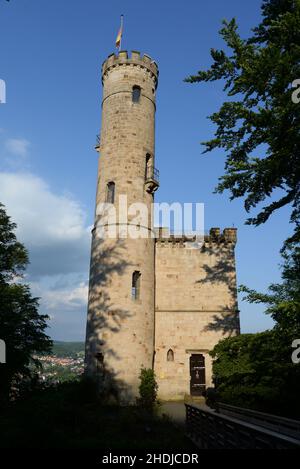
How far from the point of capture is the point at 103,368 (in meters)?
19.2

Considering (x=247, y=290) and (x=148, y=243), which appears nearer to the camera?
(x=247, y=290)

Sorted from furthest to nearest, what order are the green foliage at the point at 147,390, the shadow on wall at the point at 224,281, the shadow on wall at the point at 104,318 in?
the shadow on wall at the point at 224,281, the shadow on wall at the point at 104,318, the green foliage at the point at 147,390

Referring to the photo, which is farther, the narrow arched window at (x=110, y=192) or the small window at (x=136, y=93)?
the small window at (x=136, y=93)

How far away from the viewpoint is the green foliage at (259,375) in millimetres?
14477

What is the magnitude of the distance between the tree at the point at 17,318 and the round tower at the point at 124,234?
317 cm

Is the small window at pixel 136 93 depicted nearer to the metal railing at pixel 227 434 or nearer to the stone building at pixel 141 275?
the stone building at pixel 141 275

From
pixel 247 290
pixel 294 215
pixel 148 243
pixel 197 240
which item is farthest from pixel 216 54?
pixel 197 240

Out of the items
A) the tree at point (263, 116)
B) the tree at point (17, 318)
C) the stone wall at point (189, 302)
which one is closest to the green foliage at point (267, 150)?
the tree at point (263, 116)

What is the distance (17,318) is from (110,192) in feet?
30.0

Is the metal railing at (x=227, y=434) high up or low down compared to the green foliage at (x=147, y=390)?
up

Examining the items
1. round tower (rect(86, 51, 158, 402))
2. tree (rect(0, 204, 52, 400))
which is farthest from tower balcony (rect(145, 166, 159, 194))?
tree (rect(0, 204, 52, 400))

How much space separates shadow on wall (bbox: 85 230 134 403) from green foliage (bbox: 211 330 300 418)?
518 cm
